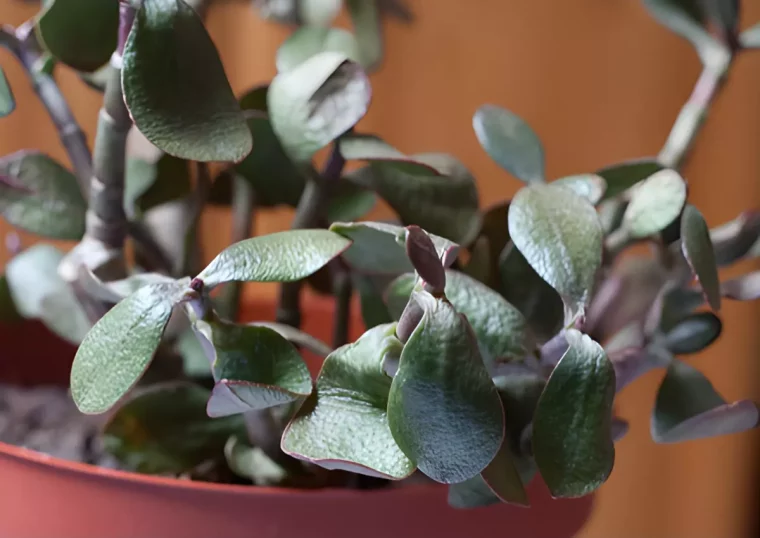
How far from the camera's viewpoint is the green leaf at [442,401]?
22cm

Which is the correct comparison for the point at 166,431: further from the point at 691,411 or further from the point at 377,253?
the point at 691,411

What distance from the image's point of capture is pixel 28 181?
382mm

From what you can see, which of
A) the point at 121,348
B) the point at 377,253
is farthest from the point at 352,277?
the point at 121,348

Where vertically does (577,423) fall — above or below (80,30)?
below

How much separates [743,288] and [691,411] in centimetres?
7

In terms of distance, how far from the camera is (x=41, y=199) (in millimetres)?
382

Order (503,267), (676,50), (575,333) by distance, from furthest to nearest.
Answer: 1. (676,50)
2. (503,267)
3. (575,333)

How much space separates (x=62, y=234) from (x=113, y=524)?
0.52 feet

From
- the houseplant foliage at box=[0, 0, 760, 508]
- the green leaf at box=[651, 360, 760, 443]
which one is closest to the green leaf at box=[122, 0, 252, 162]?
the houseplant foliage at box=[0, 0, 760, 508]

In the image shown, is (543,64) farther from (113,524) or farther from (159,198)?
(113,524)

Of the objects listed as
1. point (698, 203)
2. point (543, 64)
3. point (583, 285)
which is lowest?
point (698, 203)

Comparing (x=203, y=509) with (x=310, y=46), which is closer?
(x=203, y=509)

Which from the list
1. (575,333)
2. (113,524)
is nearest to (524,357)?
(575,333)

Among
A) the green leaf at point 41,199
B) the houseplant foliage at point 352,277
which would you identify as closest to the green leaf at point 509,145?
the houseplant foliage at point 352,277
